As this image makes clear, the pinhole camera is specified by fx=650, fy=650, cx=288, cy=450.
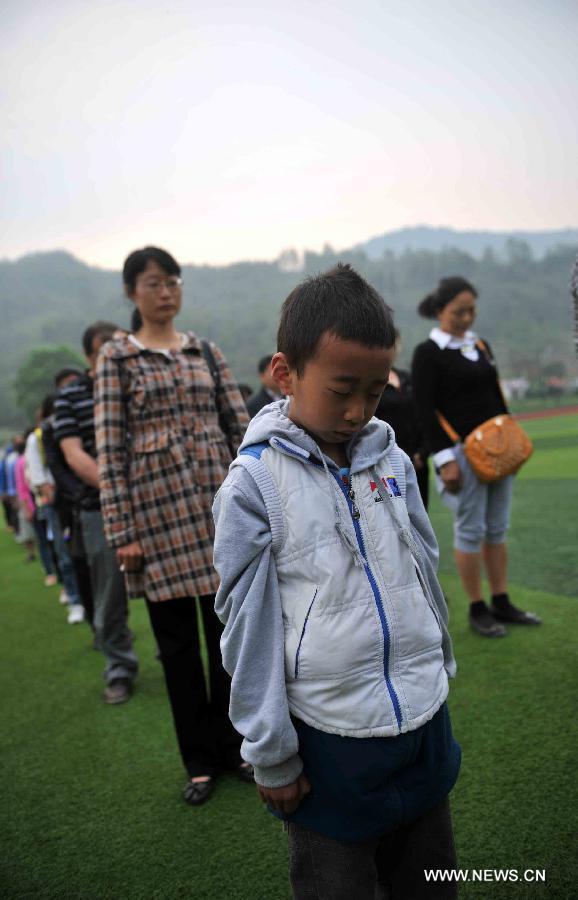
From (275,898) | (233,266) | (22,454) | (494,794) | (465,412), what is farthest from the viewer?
(233,266)

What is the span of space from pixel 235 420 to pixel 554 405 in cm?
3964

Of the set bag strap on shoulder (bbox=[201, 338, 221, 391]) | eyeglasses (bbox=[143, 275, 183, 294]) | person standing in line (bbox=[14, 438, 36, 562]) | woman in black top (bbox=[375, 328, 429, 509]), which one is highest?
eyeglasses (bbox=[143, 275, 183, 294])

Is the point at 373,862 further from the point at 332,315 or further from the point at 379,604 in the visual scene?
the point at 332,315

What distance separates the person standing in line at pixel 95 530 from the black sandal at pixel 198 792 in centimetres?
122

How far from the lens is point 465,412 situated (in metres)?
3.77

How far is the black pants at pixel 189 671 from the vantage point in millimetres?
2598

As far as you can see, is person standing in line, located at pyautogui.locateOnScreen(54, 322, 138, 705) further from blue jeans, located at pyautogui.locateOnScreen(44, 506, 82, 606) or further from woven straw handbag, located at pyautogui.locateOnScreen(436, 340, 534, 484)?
blue jeans, located at pyautogui.locateOnScreen(44, 506, 82, 606)

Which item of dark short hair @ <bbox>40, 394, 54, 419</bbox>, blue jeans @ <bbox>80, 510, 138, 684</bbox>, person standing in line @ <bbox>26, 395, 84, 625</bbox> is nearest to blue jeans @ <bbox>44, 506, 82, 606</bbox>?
person standing in line @ <bbox>26, 395, 84, 625</bbox>

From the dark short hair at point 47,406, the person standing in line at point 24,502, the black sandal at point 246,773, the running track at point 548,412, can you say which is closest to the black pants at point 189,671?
the black sandal at point 246,773

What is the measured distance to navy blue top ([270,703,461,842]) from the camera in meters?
1.35

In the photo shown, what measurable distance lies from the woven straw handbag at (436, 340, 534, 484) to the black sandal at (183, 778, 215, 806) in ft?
6.86

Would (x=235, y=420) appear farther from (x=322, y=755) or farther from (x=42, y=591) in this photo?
(x=42, y=591)

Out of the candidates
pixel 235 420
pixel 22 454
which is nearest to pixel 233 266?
pixel 22 454

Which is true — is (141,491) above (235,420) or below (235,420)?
below
